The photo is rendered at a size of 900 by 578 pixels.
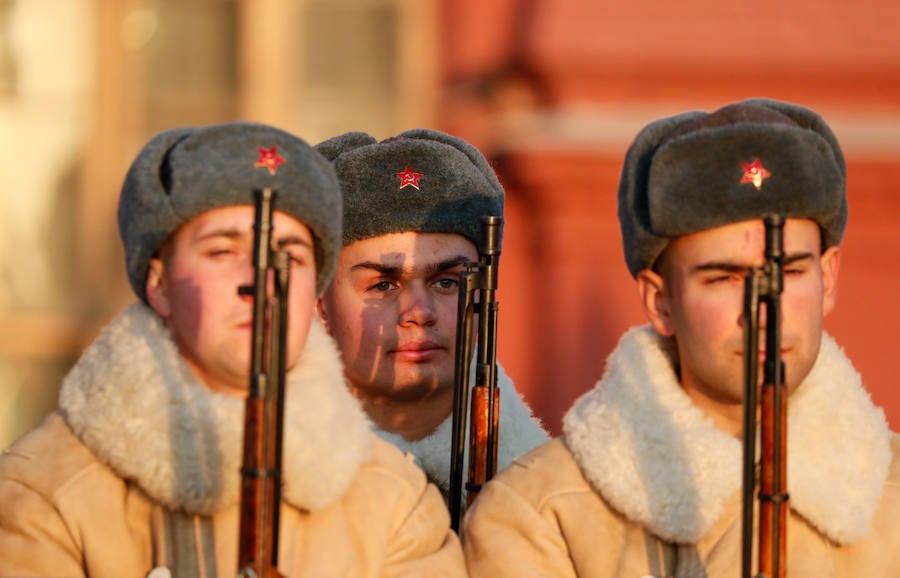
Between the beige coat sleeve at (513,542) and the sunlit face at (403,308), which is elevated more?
the sunlit face at (403,308)

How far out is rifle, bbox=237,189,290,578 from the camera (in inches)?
153

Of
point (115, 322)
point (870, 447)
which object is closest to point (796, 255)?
point (870, 447)

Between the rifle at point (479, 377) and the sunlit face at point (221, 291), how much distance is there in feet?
2.32

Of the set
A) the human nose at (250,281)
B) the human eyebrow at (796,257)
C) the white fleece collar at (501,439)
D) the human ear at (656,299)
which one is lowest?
the white fleece collar at (501,439)

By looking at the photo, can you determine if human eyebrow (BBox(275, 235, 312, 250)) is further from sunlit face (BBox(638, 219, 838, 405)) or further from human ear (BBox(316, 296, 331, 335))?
human ear (BBox(316, 296, 331, 335))

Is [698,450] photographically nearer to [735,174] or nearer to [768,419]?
[768,419]

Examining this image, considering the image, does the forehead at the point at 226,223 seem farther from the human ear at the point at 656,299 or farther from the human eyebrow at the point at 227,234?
the human ear at the point at 656,299

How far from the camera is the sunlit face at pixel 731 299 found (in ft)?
14.3

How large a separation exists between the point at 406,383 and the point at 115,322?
112 centimetres

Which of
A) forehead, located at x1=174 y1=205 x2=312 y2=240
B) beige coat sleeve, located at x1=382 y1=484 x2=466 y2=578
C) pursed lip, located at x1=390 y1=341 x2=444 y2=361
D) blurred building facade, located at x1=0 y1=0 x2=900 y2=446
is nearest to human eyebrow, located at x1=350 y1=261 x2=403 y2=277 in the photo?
pursed lip, located at x1=390 y1=341 x2=444 y2=361

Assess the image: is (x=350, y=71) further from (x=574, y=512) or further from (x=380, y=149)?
(x=574, y=512)

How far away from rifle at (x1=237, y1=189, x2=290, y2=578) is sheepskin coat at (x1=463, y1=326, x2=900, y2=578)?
0.68m

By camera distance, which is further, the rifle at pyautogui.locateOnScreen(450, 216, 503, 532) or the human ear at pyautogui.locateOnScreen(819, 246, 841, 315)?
the rifle at pyautogui.locateOnScreen(450, 216, 503, 532)

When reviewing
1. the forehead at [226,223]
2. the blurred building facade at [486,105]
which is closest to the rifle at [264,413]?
the forehead at [226,223]
